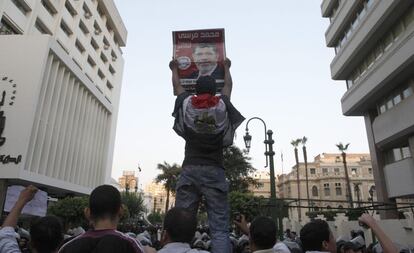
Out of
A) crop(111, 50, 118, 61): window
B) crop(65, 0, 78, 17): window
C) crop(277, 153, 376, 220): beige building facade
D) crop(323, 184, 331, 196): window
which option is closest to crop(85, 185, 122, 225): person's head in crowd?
crop(65, 0, 78, 17): window

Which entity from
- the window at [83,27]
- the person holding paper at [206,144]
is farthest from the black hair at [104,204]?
the window at [83,27]

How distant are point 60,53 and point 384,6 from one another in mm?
24878

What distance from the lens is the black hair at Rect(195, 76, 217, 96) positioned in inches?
130

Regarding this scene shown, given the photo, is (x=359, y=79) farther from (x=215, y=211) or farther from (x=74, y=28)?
(x=74, y=28)

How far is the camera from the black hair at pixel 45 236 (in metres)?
2.51

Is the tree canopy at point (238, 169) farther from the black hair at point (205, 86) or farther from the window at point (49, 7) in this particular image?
the black hair at point (205, 86)

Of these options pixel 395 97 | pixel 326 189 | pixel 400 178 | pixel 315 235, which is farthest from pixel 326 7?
pixel 326 189

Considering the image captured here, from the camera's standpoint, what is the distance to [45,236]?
2.51 m

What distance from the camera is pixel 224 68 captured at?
142 inches

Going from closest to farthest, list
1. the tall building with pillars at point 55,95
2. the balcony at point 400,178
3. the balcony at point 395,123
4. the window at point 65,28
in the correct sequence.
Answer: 1. the balcony at point 395,123
2. the balcony at point 400,178
3. the tall building with pillars at point 55,95
4. the window at point 65,28

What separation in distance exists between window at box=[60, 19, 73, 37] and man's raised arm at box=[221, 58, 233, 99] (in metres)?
34.8

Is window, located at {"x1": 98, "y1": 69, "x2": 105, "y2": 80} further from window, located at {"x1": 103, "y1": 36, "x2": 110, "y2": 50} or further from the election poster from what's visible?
the election poster

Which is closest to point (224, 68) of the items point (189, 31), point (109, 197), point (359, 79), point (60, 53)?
point (189, 31)

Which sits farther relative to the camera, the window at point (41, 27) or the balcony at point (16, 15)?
the window at point (41, 27)
